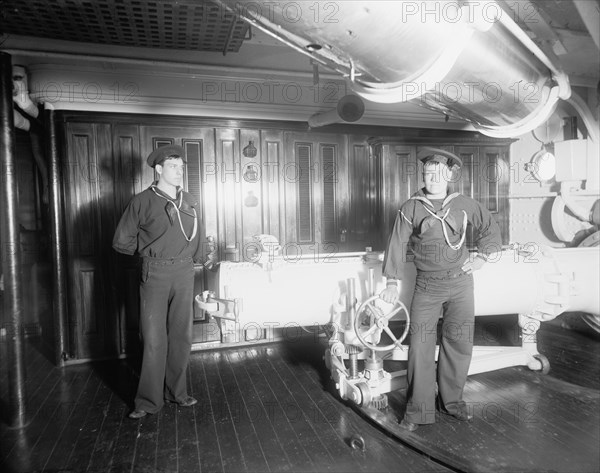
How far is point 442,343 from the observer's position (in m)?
2.87

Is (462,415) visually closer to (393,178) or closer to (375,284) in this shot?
(375,284)

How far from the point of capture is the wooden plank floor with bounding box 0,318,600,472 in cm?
240

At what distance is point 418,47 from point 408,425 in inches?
85.7

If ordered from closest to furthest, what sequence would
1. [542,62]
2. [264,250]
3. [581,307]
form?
[542,62]
[264,250]
[581,307]

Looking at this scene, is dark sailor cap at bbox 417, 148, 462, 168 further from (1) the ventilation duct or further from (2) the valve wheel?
(2) the valve wheel

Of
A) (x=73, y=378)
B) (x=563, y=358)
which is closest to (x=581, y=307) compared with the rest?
(x=563, y=358)

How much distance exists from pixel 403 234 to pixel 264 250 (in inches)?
36.3

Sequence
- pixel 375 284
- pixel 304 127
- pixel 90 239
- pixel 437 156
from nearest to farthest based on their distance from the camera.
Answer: pixel 437 156 < pixel 375 284 < pixel 90 239 < pixel 304 127

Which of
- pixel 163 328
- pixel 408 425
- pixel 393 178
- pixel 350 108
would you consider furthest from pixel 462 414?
pixel 393 178

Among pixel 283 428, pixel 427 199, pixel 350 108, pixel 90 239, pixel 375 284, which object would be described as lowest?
pixel 283 428

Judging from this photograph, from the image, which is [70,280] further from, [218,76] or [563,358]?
[563,358]

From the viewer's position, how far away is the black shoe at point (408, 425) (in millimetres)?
2695

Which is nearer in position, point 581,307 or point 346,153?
point 581,307

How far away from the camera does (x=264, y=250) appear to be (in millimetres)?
2990
